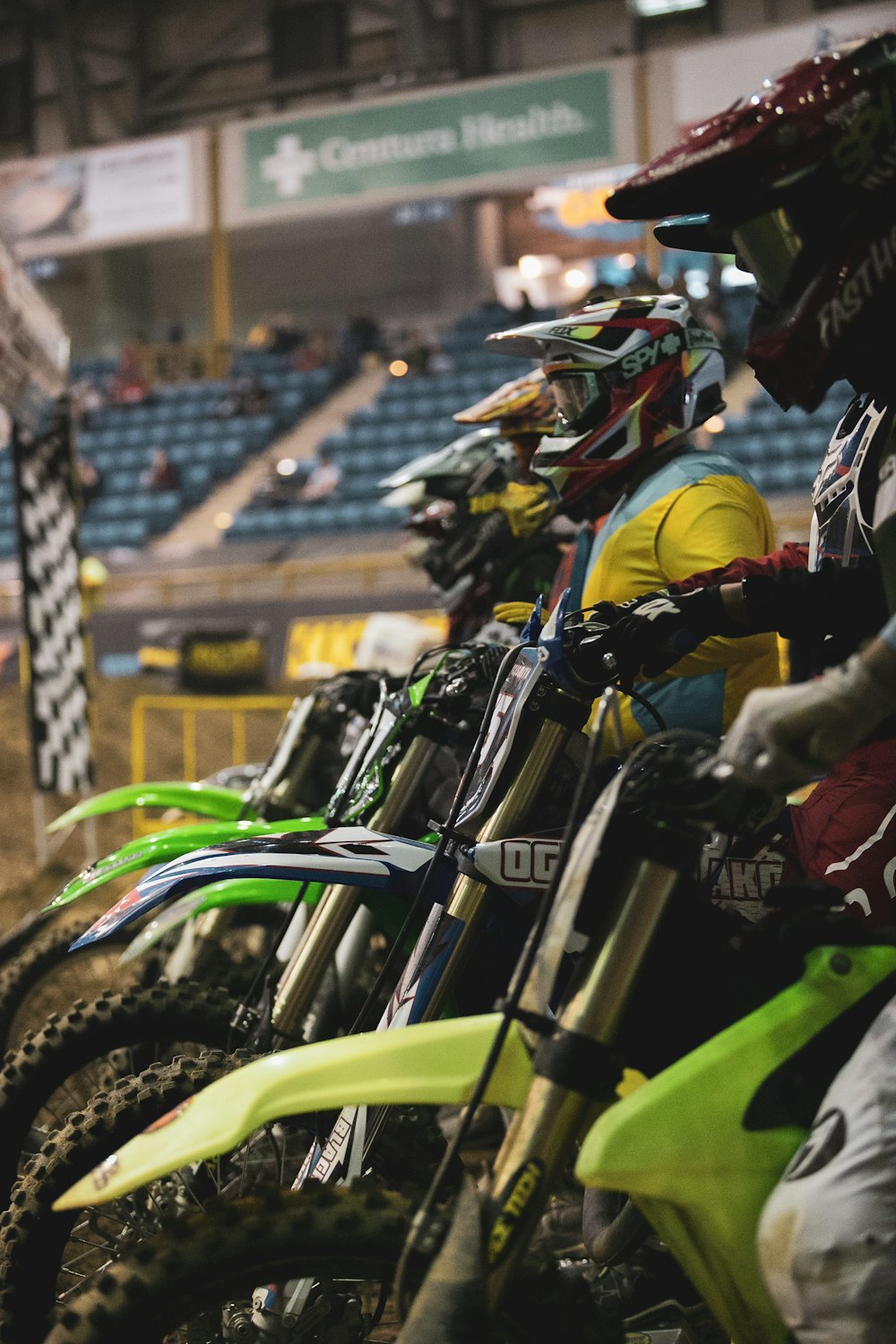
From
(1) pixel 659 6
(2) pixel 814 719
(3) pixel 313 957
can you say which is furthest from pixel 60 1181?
(1) pixel 659 6

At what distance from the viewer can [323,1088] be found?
62.1 inches

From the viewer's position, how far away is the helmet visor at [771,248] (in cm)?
190

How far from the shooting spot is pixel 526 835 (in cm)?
216

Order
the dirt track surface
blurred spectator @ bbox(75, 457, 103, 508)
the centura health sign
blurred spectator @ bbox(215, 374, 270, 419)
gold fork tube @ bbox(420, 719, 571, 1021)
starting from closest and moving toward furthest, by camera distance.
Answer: gold fork tube @ bbox(420, 719, 571, 1021), the dirt track surface, the centura health sign, blurred spectator @ bbox(75, 457, 103, 508), blurred spectator @ bbox(215, 374, 270, 419)

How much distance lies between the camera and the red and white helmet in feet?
10.1

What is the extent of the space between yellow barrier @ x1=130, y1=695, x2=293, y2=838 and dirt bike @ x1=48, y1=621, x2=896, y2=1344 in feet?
22.1

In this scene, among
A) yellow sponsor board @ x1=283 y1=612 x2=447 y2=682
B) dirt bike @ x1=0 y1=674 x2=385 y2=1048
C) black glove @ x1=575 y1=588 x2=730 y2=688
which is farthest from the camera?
yellow sponsor board @ x1=283 y1=612 x2=447 y2=682

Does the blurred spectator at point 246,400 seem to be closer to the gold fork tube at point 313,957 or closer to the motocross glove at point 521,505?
the motocross glove at point 521,505

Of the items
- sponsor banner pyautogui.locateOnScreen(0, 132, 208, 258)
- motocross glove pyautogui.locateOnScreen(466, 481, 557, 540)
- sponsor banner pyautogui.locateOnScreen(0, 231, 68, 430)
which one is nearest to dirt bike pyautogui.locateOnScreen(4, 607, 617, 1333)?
motocross glove pyautogui.locateOnScreen(466, 481, 557, 540)

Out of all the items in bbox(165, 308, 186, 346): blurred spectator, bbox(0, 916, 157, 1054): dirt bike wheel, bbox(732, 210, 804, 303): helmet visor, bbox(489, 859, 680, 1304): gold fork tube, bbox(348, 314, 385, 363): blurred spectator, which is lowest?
bbox(0, 916, 157, 1054): dirt bike wheel

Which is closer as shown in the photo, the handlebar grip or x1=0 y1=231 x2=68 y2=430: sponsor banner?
the handlebar grip

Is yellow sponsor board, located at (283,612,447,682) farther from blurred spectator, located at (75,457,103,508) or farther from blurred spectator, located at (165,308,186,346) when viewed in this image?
blurred spectator, located at (165,308,186,346)

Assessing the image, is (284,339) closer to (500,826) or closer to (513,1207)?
(500,826)

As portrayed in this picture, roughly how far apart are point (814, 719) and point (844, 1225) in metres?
0.59
